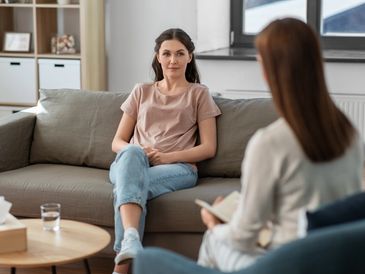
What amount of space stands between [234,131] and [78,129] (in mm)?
784

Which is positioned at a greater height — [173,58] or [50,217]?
[173,58]

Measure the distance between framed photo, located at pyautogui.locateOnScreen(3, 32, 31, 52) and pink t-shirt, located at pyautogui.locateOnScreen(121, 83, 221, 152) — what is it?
276 centimetres

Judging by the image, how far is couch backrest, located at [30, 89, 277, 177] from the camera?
3.62m

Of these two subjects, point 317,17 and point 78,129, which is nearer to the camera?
point 78,129

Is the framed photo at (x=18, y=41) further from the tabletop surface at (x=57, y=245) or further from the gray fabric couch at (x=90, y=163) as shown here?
the tabletop surface at (x=57, y=245)

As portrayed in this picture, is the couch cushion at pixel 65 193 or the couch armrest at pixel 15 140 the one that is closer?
the couch cushion at pixel 65 193

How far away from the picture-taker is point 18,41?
6.23 metres

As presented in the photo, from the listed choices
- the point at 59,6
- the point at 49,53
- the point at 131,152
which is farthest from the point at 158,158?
the point at 49,53

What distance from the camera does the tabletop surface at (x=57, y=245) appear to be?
263 centimetres

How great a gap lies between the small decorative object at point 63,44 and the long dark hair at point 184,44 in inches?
96.1

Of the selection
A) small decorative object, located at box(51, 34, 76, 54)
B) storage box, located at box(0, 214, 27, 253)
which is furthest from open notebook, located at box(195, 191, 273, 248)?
small decorative object, located at box(51, 34, 76, 54)

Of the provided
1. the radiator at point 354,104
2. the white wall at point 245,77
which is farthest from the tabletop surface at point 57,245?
the radiator at point 354,104

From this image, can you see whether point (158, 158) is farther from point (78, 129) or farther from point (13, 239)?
point (13, 239)

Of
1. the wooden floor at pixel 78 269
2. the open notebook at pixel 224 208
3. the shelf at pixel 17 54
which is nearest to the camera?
the open notebook at pixel 224 208
